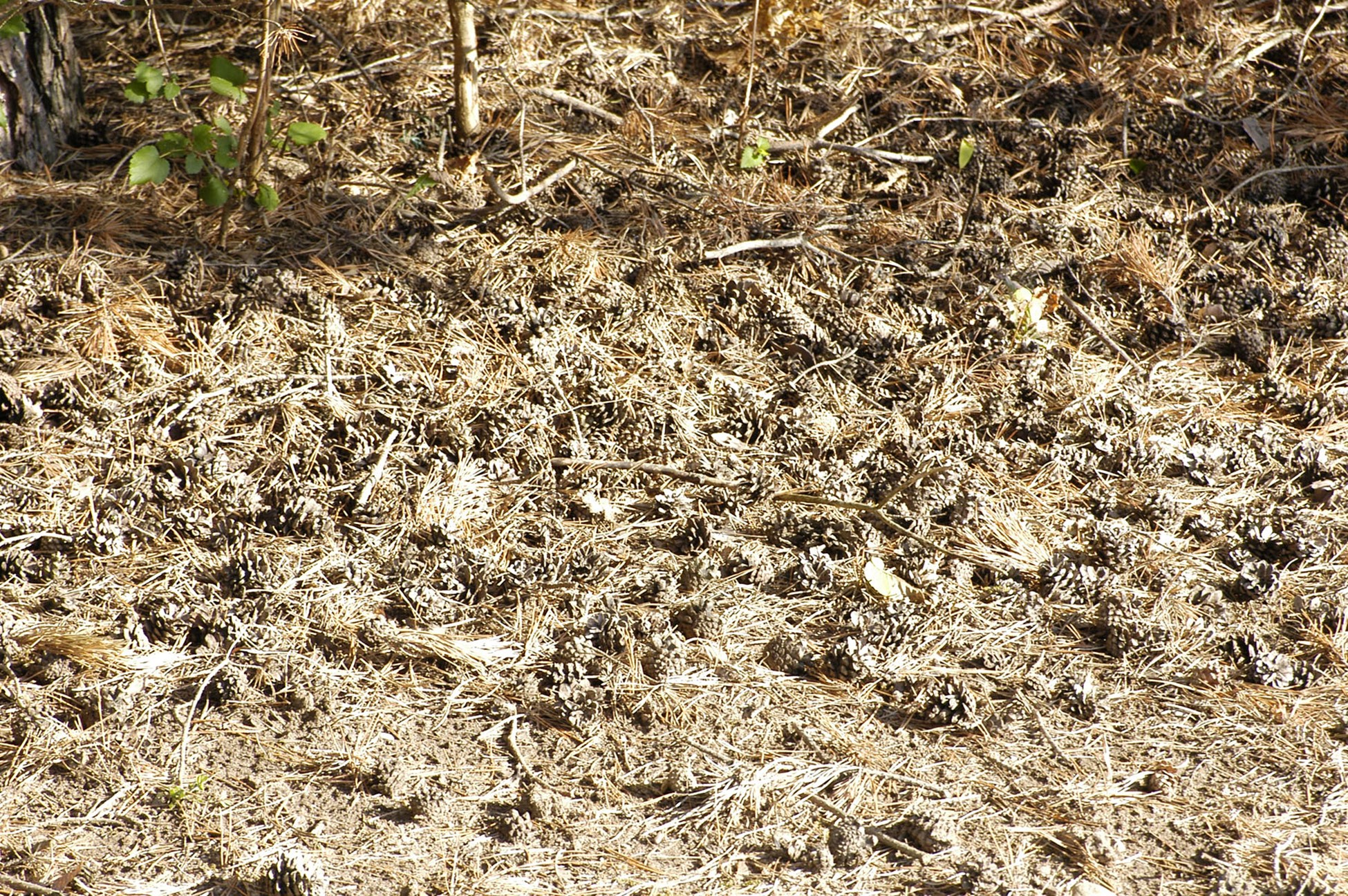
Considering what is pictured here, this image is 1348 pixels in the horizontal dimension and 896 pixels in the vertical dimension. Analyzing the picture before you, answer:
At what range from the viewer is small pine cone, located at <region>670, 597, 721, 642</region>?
109 inches

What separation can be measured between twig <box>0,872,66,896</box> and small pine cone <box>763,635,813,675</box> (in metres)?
1.63

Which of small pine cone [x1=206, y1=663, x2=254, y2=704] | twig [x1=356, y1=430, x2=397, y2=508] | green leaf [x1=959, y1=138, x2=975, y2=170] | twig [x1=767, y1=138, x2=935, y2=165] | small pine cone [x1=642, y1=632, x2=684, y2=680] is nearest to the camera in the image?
small pine cone [x1=206, y1=663, x2=254, y2=704]

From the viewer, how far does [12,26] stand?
2.89m

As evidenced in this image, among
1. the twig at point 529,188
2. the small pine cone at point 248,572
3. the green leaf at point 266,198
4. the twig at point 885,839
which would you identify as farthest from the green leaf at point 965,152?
the small pine cone at point 248,572

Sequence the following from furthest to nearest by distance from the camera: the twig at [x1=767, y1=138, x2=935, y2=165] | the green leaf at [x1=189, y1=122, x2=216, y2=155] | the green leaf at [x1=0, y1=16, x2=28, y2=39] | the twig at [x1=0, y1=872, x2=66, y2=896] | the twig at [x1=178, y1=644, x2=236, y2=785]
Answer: the twig at [x1=767, y1=138, x2=935, y2=165] → the green leaf at [x1=189, y1=122, x2=216, y2=155] → the green leaf at [x1=0, y1=16, x2=28, y2=39] → the twig at [x1=178, y1=644, x2=236, y2=785] → the twig at [x1=0, y1=872, x2=66, y2=896]

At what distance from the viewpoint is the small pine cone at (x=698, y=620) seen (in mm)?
2779

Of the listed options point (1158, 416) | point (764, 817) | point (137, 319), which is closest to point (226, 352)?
point (137, 319)

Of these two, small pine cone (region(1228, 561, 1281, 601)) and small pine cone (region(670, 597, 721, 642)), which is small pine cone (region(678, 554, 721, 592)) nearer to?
small pine cone (region(670, 597, 721, 642))

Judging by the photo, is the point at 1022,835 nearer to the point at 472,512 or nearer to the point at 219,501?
the point at 472,512

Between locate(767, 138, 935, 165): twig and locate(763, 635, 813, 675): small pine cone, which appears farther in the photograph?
locate(767, 138, 935, 165): twig

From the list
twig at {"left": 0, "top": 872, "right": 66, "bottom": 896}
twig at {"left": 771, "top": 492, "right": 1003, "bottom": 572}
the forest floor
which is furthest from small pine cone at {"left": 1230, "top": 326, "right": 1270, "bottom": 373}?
twig at {"left": 0, "top": 872, "right": 66, "bottom": 896}

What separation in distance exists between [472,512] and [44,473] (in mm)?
1160

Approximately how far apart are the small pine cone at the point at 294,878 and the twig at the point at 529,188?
2252mm

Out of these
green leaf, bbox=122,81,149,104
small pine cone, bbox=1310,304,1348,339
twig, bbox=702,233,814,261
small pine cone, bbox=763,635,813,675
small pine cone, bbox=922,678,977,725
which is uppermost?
green leaf, bbox=122,81,149,104
